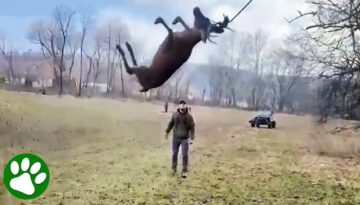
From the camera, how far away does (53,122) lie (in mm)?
1856

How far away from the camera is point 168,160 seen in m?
3.26

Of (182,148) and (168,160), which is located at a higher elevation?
(182,148)

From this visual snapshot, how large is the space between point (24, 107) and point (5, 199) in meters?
0.93

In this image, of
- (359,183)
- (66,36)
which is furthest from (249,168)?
(66,36)

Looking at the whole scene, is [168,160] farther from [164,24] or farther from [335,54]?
[164,24]

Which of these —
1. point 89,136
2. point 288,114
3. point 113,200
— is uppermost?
point 288,114

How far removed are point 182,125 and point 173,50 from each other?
1982mm

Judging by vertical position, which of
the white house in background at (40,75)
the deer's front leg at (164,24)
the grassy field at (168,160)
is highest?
the deer's front leg at (164,24)

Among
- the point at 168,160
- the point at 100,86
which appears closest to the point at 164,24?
the point at 100,86

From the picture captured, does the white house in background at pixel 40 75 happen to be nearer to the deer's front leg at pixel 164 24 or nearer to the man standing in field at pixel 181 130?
the deer's front leg at pixel 164 24

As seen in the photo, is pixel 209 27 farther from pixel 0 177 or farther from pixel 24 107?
pixel 0 177

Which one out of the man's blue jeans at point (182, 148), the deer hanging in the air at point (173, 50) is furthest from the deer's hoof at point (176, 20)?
the man's blue jeans at point (182, 148)

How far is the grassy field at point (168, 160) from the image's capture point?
77.2 inches

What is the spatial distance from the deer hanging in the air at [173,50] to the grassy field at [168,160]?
1.02 m
